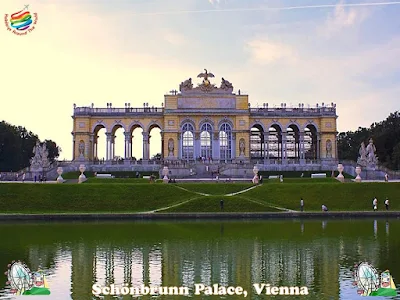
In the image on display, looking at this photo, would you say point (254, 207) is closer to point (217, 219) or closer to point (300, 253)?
point (217, 219)

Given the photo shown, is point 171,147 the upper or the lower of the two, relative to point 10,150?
lower

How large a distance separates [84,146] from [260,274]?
57.2 meters

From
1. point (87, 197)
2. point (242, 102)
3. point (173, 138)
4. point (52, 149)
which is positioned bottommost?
point (87, 197)

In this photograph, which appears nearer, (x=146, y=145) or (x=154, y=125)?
(x=146, y=145)

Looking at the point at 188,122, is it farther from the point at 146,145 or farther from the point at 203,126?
the point at 146,145

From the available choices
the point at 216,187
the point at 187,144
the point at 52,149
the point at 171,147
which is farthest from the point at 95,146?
the point at 52,149

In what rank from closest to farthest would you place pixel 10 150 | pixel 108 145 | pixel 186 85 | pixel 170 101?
pixel 170 101 → pixel 186 85 → pixel 108 145 → pixel 10 150

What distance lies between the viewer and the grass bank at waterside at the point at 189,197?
41.8 m

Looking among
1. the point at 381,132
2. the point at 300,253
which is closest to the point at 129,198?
the point at 300,253

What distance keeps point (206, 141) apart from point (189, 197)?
94.9ft

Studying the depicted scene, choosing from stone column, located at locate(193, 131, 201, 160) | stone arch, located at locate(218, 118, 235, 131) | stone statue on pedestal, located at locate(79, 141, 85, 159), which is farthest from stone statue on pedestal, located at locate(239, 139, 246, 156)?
stone statue on pedestal, located at locate(79, 141, 85, 159)

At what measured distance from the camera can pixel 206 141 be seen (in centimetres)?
7425

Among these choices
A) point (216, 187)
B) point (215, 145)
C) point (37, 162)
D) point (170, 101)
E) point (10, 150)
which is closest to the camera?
point (216, 187)

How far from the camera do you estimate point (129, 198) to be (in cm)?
4500
